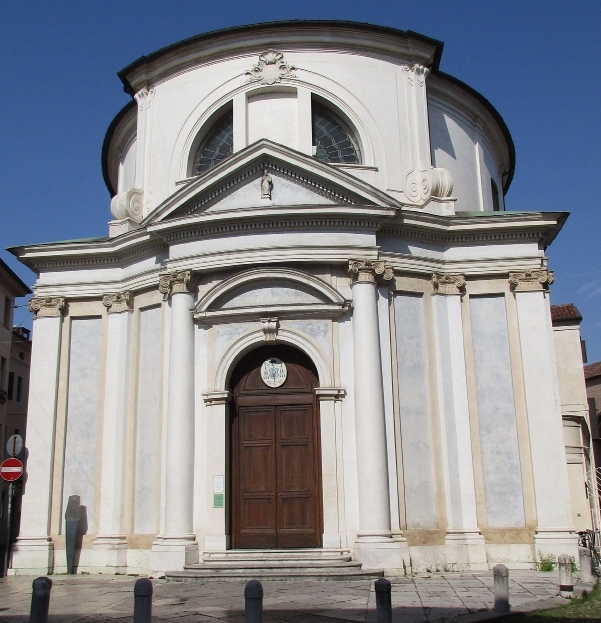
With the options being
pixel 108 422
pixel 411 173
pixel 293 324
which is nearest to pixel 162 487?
pixel 108 422

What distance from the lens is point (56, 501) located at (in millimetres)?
18688

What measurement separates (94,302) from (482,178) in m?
11.1

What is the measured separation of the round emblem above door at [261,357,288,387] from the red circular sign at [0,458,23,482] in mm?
5682

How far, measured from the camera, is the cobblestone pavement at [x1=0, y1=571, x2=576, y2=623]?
11039 millimetres

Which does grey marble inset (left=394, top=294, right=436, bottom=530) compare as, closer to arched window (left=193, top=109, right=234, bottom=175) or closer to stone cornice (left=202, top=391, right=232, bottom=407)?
stone cornice (left=202, top=391, right=232, bottom=407)

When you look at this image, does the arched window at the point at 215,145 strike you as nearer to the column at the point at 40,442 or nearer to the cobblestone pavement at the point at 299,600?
the column at the point at 40,442

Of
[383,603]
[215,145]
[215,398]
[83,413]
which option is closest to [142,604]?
[383,603]

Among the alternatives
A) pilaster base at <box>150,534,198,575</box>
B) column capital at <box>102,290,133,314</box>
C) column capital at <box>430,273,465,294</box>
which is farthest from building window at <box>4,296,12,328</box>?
column capital at <box>430,273,465,294</box>

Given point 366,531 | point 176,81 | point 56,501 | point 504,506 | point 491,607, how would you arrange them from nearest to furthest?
point 491,607 < point 366,531 < point 504,506 < point 56,501 < point 176,81

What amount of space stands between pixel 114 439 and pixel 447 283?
865cm

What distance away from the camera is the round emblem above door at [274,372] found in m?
17.6

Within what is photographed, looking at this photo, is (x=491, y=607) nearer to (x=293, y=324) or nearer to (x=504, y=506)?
(x=504, y=506)

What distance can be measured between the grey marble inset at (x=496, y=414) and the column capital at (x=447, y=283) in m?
0.53

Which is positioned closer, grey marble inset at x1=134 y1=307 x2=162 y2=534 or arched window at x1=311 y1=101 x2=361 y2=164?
grey marble inset at x1=134 y1=307 x2=162 y2=534
